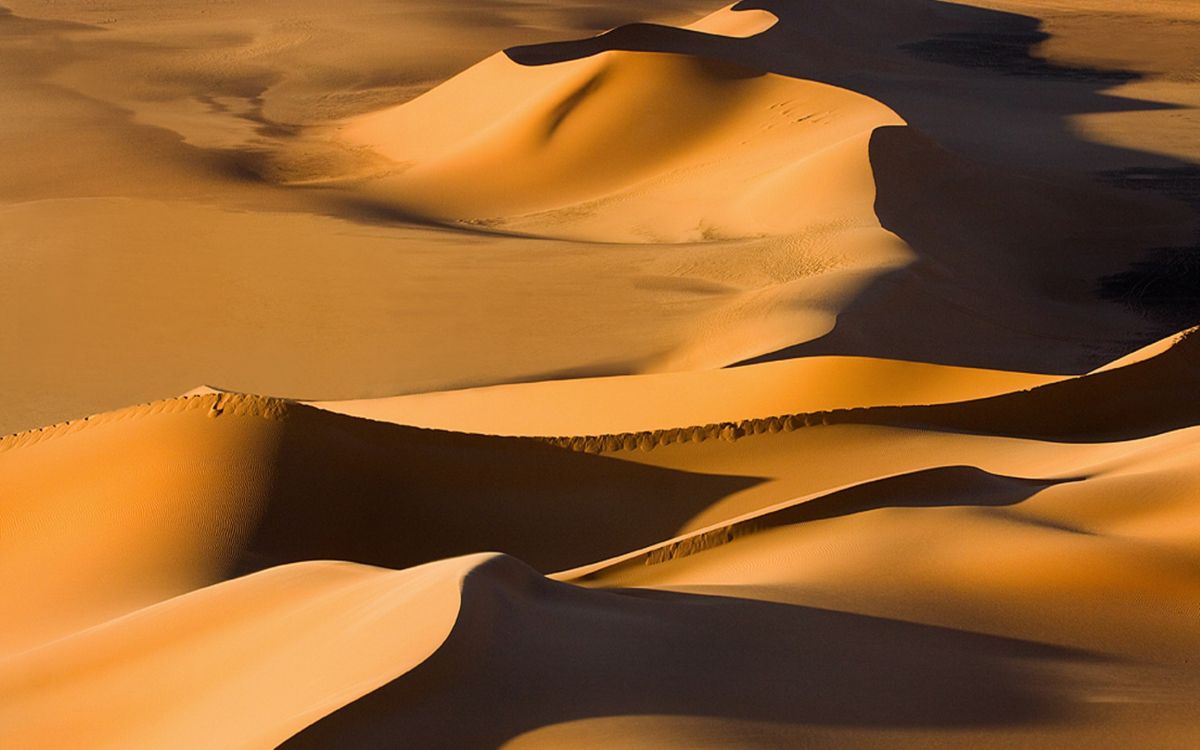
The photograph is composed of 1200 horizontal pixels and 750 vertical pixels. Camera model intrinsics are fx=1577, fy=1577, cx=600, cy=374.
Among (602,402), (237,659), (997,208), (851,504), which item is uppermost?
(237,659)

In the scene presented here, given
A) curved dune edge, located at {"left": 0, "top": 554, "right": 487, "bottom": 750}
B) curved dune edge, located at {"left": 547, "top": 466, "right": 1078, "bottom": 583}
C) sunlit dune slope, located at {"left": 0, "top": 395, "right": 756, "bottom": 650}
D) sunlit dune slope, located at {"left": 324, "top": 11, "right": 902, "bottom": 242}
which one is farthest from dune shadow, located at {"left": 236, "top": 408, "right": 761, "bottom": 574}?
sunlit dune slope, located at {"left": 324, "top": 11, "right": 902, "bottom": 242}

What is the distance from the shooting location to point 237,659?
334cm

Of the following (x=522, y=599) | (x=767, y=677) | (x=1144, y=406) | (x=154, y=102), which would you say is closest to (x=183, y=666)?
(x=522, y=599)

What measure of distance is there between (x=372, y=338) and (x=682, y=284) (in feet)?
6.23

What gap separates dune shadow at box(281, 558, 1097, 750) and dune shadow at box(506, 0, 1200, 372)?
3.96 metres

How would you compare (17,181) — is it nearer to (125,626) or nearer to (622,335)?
(622,335)

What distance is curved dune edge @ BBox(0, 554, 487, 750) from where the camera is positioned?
9.48 ft

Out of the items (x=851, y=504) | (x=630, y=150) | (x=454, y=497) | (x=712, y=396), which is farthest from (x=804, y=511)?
(x=630, y=150)

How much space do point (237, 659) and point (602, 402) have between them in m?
3.29

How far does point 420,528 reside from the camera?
504 centimetres

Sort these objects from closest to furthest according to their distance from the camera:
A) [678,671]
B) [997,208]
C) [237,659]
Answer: [678,671], [237,659], [997,208]

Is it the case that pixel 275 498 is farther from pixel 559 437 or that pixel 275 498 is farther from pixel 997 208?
pixel 997 208

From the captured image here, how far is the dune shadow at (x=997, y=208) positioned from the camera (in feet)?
28.2

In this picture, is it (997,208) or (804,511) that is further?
(997,208)
